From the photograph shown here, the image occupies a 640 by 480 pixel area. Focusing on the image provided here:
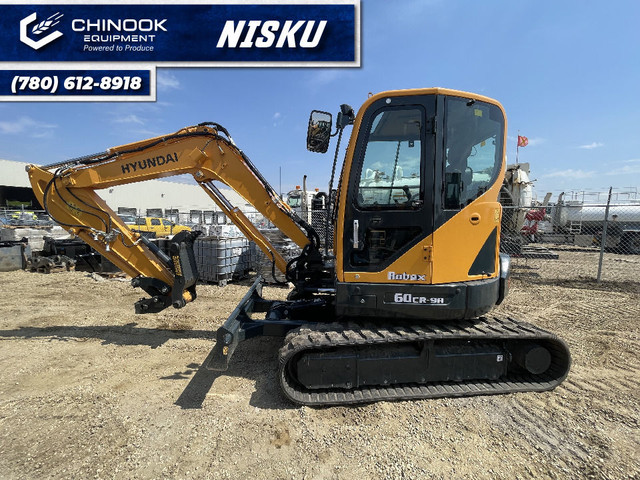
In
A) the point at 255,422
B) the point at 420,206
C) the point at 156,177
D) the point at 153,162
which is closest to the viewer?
the point at 255,422

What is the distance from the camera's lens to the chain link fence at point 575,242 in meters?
10.6

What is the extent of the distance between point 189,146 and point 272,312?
251cm

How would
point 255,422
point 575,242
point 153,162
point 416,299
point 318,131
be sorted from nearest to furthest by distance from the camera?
point 255,422, point 416,299, point 318,131, point 153,162, point 575,242

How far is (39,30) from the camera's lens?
23.2ft

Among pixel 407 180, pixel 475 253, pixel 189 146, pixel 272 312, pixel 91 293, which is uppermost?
pixel 189 146

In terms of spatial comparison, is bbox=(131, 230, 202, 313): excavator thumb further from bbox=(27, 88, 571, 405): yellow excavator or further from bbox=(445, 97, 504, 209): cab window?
bbox=(445, 97, 504, 209): cab window

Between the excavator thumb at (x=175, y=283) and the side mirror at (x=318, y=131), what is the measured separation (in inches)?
89.9

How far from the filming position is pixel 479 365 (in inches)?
135

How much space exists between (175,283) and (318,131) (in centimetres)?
284

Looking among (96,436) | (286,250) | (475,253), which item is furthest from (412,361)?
(286,250)

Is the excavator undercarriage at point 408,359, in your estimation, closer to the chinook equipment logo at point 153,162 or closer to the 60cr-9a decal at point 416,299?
the 60cr-9a decal at point 416,299

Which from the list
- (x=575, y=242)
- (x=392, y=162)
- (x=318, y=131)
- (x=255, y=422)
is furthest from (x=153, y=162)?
(x=575, y=242)

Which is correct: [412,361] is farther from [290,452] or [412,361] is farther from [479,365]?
[290,452]

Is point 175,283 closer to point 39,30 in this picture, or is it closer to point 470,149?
point 470,149
